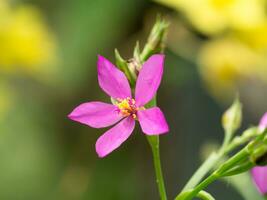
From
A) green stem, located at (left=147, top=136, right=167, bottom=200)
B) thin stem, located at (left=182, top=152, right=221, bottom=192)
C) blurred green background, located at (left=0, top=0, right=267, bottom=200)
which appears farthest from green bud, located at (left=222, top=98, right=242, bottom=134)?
blurred green background, located at (left=0, top=0, right=267, bottom=200)

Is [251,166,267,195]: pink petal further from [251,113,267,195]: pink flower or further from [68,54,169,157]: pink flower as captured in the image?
[68,54,169,157]: pink flower

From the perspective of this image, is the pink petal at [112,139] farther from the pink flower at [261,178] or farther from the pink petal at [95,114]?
the pink flower at [261,178]

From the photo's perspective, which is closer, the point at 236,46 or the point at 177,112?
the point at 236,46

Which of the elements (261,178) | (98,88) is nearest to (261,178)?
(261,178)

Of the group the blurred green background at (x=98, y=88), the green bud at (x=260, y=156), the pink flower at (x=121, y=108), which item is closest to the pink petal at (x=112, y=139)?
the pink flower at (x=121, y=108)

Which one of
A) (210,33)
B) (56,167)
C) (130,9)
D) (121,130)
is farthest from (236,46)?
(121,130)

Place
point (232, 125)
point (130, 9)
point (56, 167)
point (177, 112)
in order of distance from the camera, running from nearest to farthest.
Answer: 1. point (232, 125)
2. point (56, 167)
3. point (130, 9)
4. point (177, 112)

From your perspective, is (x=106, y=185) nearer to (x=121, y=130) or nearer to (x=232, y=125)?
(x=232, y=125)
